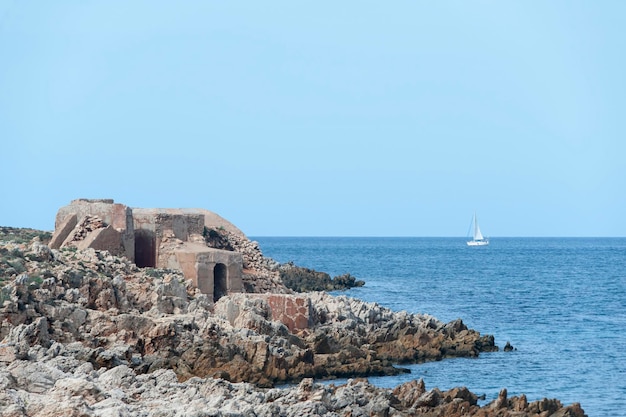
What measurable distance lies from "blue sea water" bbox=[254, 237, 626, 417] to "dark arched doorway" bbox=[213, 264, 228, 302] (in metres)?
6.24

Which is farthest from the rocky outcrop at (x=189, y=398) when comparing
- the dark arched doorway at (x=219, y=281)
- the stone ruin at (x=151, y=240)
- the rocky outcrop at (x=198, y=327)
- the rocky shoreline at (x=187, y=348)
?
the dark arched doorway at (x=219, y=281)

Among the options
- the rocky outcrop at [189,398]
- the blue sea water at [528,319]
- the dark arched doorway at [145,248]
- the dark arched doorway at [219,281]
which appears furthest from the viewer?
the dark arched doorway at [145,248]

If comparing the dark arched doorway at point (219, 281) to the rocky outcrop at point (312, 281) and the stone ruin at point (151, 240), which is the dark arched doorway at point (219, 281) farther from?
the rocky outcrop at point (312, 281)

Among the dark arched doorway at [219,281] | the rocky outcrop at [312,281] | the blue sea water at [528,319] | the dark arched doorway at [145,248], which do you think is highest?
the dark arched doorway at [145,248]

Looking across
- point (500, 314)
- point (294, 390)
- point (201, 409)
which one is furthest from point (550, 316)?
point (201, 409)

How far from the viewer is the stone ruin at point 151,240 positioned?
3002 centimetres

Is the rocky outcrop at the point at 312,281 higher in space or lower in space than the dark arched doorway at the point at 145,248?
lower

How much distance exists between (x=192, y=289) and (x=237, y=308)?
2.12 m

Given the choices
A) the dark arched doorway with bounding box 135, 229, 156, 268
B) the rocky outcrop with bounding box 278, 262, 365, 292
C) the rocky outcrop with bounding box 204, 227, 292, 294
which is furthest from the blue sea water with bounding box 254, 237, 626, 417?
the dark arched doorway with bounding box 135, 229, 156, 268

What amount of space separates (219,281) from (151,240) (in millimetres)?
2543

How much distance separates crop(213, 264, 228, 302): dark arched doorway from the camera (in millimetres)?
30516

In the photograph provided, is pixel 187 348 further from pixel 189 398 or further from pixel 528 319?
pixel 528 319

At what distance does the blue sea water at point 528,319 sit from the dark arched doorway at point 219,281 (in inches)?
246

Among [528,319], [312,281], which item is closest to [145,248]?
[528,319]
